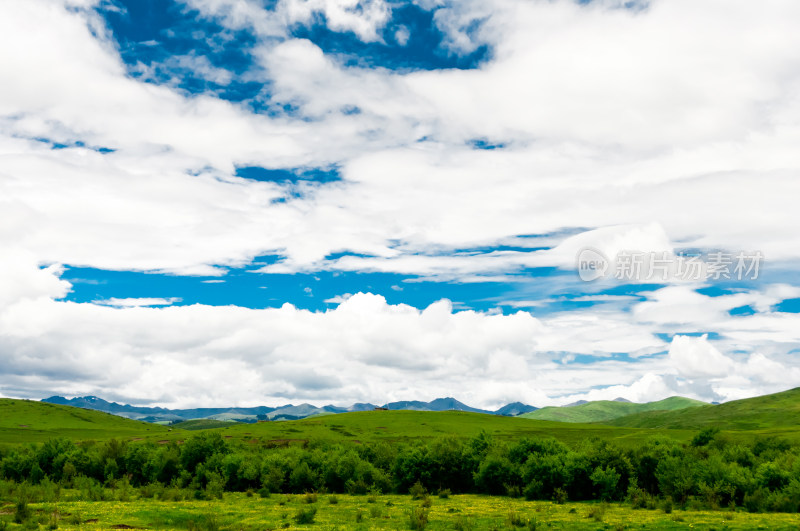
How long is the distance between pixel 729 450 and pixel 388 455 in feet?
174

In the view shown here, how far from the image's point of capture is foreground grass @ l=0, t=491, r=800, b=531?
1758 inches

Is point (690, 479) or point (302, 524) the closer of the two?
point (302, 524)

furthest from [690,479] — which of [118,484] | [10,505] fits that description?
[118,484]

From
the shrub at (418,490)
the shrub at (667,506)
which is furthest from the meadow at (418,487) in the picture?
the shrub at (418,490)

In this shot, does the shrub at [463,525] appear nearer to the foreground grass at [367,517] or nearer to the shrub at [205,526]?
the foreground grass at [367,517]

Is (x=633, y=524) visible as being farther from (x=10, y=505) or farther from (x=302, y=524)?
(x=10, y=505)

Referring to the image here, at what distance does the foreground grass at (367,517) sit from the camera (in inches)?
1758

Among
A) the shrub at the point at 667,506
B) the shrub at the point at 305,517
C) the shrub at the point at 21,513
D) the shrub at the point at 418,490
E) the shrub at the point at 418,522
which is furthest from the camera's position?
the shrub at the point at 418,490

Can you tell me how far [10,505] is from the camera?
188 ft

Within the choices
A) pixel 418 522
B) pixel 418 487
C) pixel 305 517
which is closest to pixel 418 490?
pixel 418 487

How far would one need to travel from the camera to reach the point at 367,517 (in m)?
52.3

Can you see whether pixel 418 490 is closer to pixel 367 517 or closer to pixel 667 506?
pixel 367 517

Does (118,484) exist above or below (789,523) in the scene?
below

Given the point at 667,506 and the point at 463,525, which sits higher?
the point at 463,525
